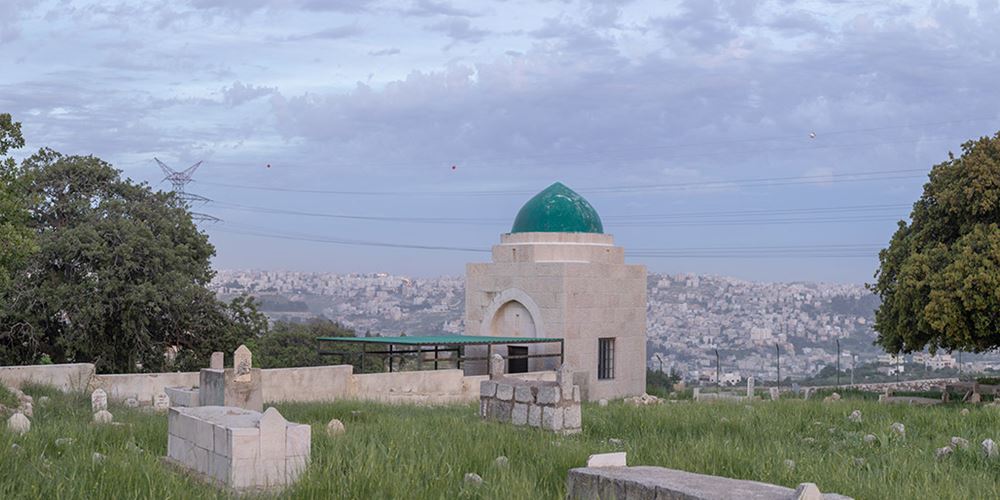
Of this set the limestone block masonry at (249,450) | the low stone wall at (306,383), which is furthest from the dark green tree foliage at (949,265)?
the limestone block masonry at (249,450)

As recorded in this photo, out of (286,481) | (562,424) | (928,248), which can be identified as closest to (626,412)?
(562,424)

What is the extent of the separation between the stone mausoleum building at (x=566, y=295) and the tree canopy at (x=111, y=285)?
6.72 metres

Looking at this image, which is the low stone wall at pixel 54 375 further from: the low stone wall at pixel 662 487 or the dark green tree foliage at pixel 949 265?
the dark green tree foliage at pixel 949 265

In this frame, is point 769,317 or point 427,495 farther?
point 769,317

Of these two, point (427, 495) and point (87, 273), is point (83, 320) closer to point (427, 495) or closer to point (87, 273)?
point (87, 273)

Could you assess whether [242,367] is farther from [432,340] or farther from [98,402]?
[432,340]

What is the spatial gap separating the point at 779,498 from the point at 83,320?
73.6ft

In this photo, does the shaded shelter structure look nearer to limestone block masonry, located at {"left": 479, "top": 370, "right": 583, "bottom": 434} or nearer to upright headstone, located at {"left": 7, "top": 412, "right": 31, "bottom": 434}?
limestone block masonry, located at {"left": 479, "top": 370, "right": 583, "bottom": 434}

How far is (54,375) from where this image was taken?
19531 mm

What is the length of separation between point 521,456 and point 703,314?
93.1m

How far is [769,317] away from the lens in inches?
3900

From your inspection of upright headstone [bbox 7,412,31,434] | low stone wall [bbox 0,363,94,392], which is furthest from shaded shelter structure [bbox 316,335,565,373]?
upright headstone [bbox 7,412,31,434]

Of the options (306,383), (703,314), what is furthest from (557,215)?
(703,314)

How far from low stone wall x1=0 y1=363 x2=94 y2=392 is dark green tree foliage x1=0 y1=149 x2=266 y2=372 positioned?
18.3 ft
